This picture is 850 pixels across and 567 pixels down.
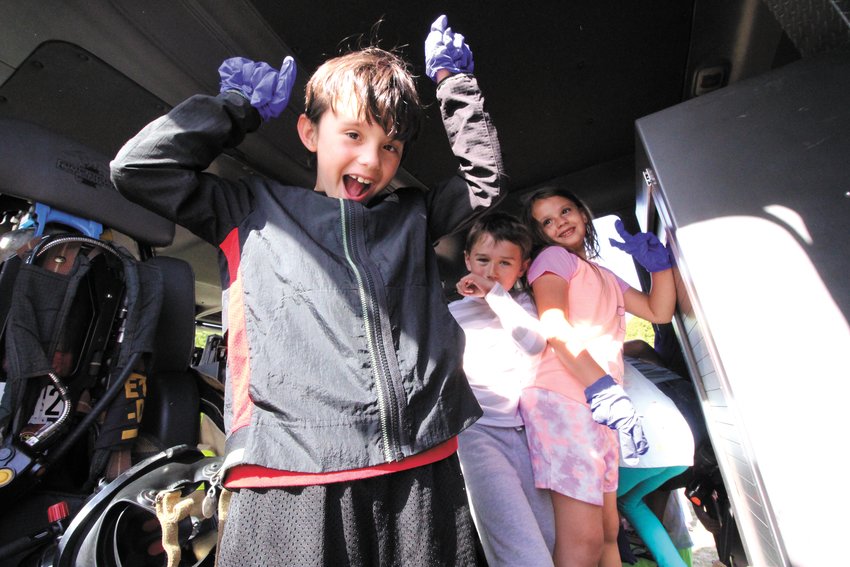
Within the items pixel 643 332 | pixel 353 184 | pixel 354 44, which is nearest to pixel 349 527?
pixel 353 184

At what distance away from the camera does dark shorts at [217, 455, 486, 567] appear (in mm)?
713

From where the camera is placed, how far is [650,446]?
50.8 inches

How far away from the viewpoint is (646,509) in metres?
1.49

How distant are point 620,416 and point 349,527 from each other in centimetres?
80

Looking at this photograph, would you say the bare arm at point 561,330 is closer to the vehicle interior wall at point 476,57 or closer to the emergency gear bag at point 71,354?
the vehicle interior wall at point 476,57

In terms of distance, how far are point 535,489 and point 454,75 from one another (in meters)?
1.15

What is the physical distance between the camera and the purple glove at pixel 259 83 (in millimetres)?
1043

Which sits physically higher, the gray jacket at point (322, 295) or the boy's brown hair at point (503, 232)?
the boy's brown hair at point (503, 232)

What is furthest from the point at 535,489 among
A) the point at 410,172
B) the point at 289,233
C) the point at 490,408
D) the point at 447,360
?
the point at 410,172

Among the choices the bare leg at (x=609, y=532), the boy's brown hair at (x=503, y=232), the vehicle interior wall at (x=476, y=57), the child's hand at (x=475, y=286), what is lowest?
the bare leg at (x=609, y=532)

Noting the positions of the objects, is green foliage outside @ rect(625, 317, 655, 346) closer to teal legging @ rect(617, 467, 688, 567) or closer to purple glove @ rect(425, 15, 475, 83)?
teal legging @ rect(617, 467, 688, 567)

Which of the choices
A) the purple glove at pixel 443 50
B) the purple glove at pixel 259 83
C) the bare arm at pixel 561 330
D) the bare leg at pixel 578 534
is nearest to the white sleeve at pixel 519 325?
the bare arm at pixel 561 330

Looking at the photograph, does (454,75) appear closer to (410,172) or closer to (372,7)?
(372,7)

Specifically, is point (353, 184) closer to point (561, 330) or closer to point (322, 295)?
point (322, 295)
